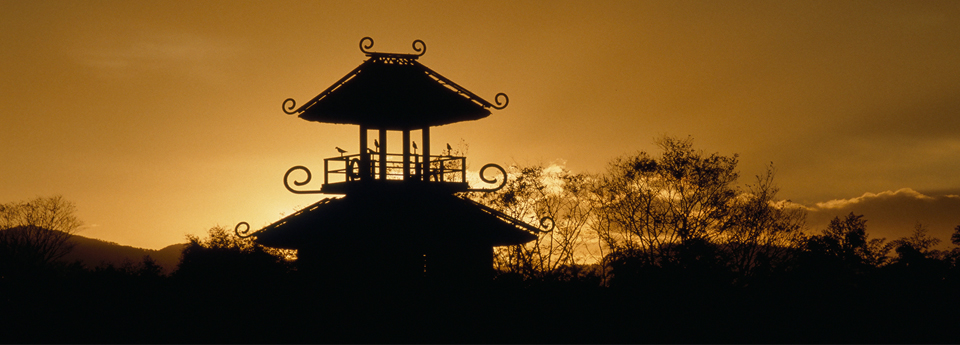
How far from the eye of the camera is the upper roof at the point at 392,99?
654 inches

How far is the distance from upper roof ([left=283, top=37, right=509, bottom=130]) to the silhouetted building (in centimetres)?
2

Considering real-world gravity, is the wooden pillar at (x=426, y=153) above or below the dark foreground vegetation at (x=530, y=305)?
above

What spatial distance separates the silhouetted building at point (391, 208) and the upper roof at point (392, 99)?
0.9 inches

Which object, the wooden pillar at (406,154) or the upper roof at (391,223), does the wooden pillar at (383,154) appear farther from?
the upper roof at (391,223)

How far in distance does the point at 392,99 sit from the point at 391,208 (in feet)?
8.08

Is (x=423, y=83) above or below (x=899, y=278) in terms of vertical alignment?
above

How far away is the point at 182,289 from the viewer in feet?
46.9

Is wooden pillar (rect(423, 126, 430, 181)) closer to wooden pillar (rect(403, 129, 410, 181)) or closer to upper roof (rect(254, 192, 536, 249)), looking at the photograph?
wooden pillar (rect(403, 129, 410, 181))

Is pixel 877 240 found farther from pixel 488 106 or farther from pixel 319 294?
pixel 319 294

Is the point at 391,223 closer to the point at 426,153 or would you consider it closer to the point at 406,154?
the point at 406,154

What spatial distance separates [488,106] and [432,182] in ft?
7.42

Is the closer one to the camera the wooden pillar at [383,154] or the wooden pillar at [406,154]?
the wooden pillar at [383,154]

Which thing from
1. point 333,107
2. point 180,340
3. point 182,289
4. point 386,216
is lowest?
point 180,340

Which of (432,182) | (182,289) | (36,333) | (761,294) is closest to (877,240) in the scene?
(761,294)
